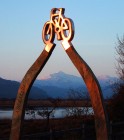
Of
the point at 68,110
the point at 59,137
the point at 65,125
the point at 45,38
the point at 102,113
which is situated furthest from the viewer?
the point at 68,110

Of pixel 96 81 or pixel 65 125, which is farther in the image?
pixel 65 125

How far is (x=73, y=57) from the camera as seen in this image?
9.98 m

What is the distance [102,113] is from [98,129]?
1.08 ft

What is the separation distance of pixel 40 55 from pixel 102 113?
6.44 feet

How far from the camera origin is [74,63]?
996 cm

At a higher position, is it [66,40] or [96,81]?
[66,40]

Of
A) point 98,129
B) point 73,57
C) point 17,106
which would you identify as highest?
point 73,57

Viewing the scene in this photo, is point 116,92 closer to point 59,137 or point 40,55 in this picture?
point 59,137

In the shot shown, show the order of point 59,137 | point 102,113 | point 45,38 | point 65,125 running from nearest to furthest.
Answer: point 102,113 → point 45,38 → point 59,137 → point 65,125

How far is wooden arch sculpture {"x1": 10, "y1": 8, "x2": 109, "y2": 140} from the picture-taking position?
9.54 m

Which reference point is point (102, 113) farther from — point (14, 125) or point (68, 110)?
point (68, 110)

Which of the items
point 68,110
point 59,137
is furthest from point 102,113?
point 68,110

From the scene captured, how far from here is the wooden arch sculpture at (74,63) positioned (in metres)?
9.54

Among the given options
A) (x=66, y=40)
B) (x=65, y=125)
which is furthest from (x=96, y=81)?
(x=65, y=125)
